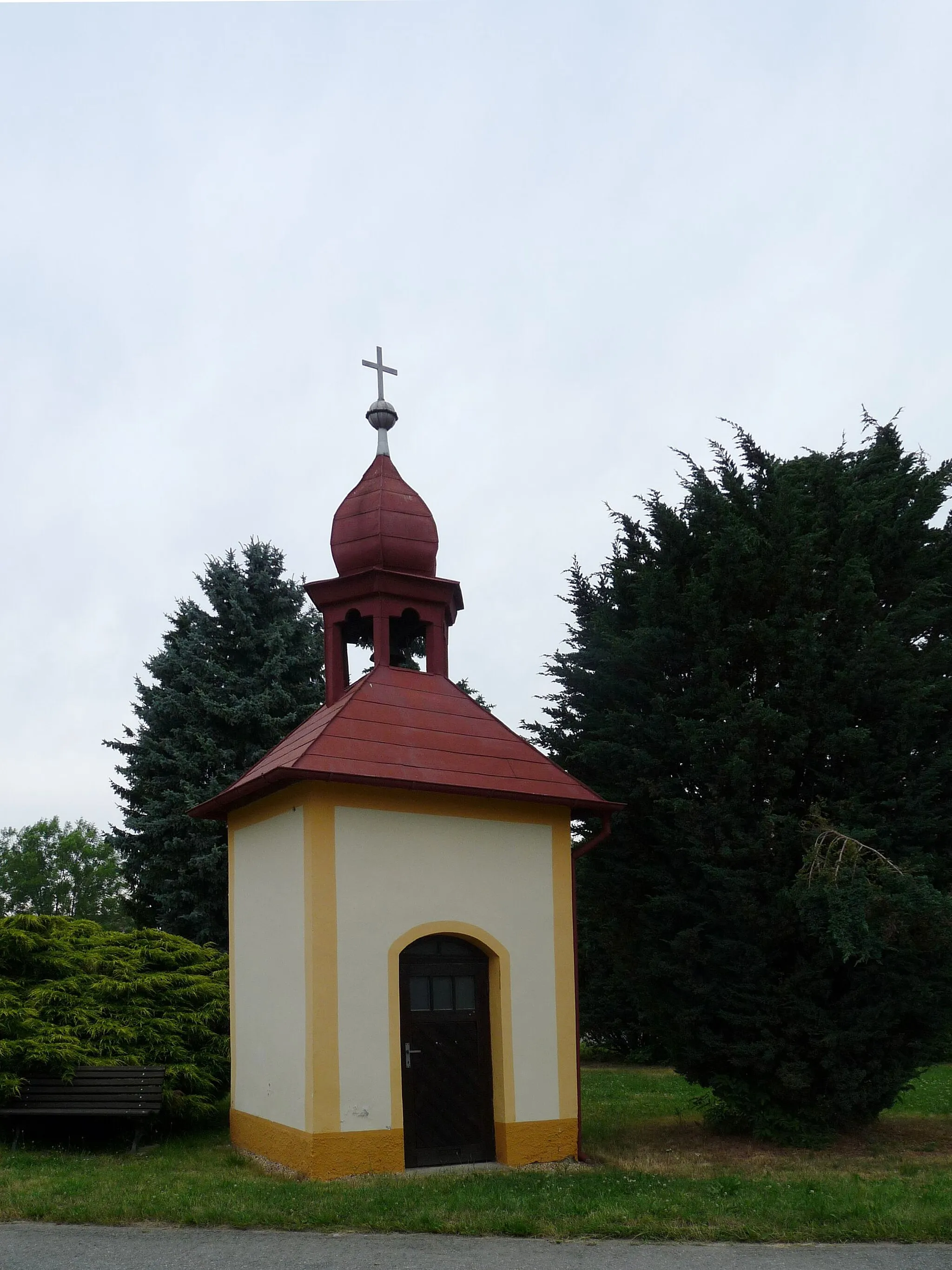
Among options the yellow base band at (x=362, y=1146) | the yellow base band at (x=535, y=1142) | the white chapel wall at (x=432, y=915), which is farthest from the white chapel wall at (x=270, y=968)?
the yellow base band at (x=535, y=1142)

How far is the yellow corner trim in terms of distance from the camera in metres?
9.65

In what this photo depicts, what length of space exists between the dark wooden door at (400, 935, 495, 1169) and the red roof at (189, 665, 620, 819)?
1.61 m

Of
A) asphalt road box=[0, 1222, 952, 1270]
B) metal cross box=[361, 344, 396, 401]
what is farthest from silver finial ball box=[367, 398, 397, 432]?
asphalt road box=[0, 1222, 952, 1270]

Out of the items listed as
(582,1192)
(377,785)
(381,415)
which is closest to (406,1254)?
(582,1192)


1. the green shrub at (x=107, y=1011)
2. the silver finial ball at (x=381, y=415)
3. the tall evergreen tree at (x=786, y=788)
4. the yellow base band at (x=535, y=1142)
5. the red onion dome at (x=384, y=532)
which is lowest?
the yellow base band at (x=535, y=1142)

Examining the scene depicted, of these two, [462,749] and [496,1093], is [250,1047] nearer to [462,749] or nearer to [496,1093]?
[496,1093]

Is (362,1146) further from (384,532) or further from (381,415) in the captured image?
(381,415)

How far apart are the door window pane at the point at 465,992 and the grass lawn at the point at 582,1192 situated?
1523 mm

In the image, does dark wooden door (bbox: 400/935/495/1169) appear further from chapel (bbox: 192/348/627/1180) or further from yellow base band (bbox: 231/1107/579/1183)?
yellow base band (bbox: 231/1107/579/1183)

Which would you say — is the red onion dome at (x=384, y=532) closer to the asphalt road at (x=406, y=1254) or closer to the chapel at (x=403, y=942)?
the chapel at (x=403, y=942)

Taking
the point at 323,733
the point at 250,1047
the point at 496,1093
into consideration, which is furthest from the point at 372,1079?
the point at 323,733

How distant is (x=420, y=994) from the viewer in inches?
420

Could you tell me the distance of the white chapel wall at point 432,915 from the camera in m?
10.1

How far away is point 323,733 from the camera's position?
35.2 feet
